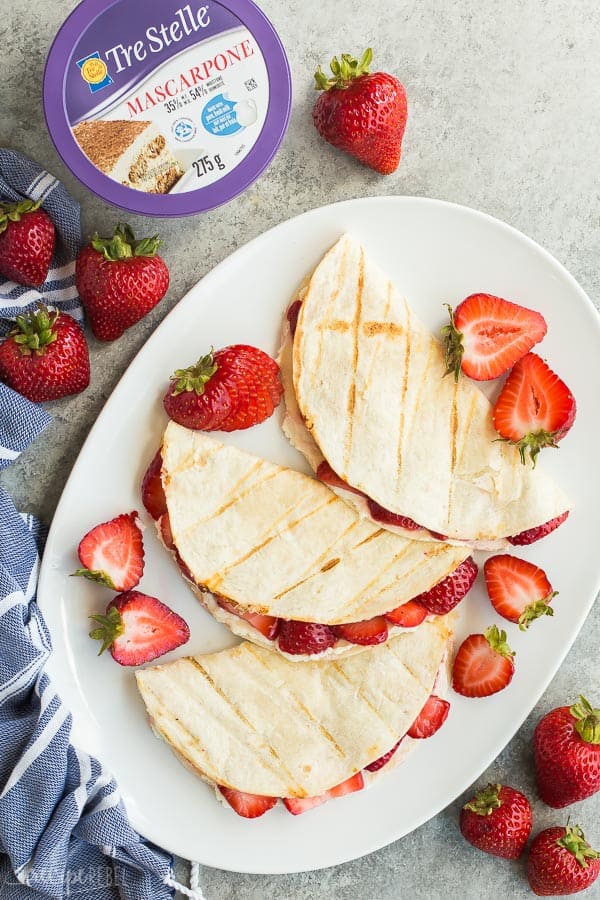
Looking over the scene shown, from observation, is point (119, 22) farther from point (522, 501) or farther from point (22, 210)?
point (522, 501)

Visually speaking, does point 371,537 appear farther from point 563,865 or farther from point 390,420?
point 563,865

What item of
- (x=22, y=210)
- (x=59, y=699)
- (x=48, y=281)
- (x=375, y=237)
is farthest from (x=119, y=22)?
(x=59, y=699)

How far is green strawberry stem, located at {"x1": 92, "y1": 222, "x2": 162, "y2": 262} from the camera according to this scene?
2.11 meters

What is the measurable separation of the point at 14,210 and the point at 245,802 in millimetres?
1612

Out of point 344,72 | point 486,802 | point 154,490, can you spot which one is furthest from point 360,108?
point 486,802

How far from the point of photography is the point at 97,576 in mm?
2096

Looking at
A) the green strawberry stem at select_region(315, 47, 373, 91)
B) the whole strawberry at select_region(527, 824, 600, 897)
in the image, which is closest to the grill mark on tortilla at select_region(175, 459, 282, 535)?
the green strawberry stem at select_region(315, 47, 373, 91)

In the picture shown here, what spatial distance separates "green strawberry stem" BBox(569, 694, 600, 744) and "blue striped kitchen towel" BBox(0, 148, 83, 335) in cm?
185

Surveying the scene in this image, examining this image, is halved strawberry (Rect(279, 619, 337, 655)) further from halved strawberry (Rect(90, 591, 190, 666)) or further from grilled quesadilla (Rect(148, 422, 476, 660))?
halved strawberry (Rect(90, 591, 190, 666))

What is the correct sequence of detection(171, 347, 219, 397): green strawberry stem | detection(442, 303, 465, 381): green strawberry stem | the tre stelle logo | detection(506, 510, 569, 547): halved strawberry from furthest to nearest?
detection(506, 510, 569, 547): halved strawberry → detection(442, 303, 465, 381): green strawberry stem → detection(171, 347, 219, 397): green strawberry stem → the tre stelle logo

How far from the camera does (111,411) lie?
215 cm

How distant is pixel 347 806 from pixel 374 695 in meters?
0.34

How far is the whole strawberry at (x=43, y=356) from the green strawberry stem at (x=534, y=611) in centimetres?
131

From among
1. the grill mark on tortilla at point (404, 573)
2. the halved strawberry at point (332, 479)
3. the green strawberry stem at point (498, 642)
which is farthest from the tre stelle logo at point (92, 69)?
the green strawberry stem at point (498, 642)
